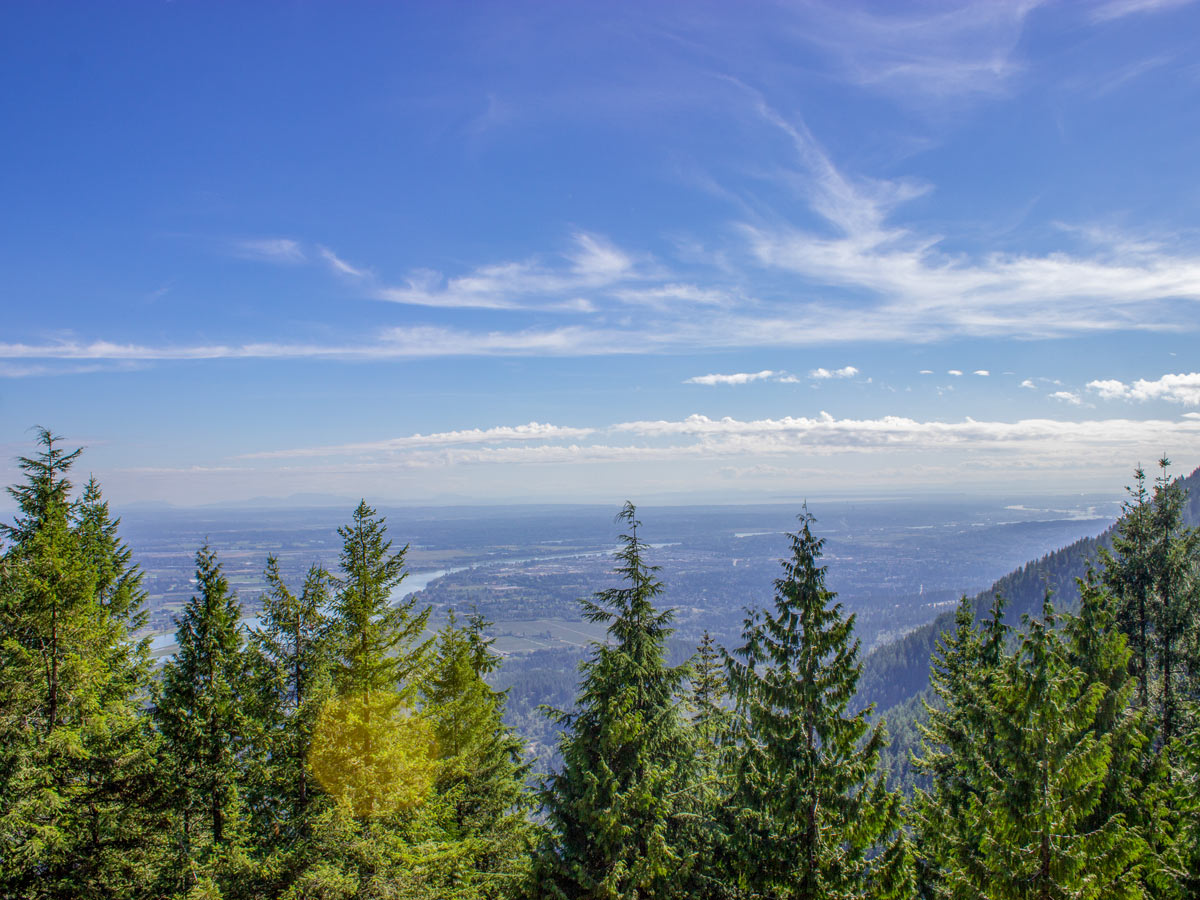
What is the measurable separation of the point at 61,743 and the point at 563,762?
497 inches

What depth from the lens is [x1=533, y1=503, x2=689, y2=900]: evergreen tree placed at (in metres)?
14.7

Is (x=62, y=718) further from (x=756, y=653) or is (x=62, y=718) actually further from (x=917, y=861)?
(x=917, y=861)

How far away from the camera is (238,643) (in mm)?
16766

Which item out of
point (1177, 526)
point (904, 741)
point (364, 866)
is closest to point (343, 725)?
point (364, 866)

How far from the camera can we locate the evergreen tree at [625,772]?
1473 cm

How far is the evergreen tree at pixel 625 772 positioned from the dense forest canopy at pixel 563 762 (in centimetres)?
7

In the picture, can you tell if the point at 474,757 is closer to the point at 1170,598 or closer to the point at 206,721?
the point at 206,721

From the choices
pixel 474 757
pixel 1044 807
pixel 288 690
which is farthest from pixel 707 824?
pixel 288 690

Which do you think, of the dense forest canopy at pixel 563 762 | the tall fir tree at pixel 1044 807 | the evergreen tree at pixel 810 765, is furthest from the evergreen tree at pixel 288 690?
the tall fir tree at pixel 1044 807

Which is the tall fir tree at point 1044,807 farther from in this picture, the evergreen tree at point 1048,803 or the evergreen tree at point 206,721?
the evergreen tree at point 206,721

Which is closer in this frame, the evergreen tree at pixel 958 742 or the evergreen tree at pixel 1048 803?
the evergreen tree at pixel 1048 803

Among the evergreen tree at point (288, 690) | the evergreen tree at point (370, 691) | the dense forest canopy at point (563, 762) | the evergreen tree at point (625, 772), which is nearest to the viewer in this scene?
the dense forest canopy at point (563, 762)

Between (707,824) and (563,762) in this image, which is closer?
(707,824)

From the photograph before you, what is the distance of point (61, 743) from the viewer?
15.6m
